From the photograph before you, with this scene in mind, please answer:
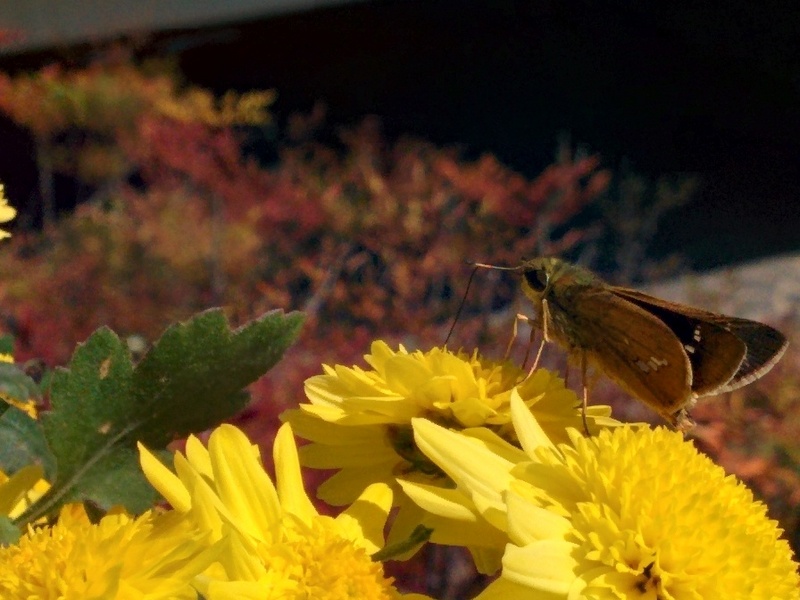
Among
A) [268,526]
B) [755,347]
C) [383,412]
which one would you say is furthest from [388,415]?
[755,347]

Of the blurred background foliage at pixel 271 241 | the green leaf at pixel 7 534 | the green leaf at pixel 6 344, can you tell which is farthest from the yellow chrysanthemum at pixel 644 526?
the blurred background foliage at pixel 271 241

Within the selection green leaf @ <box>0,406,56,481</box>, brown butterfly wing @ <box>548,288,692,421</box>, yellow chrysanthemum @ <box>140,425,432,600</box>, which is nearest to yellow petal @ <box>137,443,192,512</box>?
yellow chrysanthemum @ <box>140,425,432,600</box>

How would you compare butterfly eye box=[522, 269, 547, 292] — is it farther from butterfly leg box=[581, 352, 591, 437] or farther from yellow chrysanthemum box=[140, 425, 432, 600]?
yellow chrysanthemum box=[140, 425, 432, 600]

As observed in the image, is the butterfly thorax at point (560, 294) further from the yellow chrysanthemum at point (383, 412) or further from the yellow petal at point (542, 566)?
the yellow petal at point (542, 566)

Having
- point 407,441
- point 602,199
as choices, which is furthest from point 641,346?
point 602,199

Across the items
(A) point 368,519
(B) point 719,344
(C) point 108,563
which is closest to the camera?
(C) point 108,563

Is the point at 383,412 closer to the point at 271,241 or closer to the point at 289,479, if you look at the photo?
the point at 289,479
